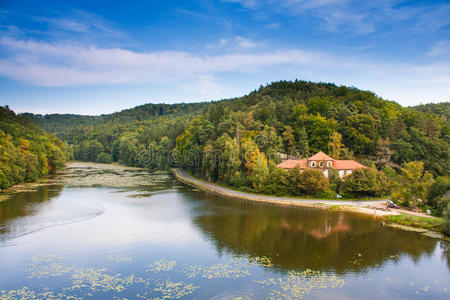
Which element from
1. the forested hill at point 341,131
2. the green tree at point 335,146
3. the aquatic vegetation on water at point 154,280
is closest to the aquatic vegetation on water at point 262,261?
the aquatic vegetation on water at point 154,280

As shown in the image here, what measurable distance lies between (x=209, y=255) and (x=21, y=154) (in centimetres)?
4782

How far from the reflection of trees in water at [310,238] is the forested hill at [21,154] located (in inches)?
1340

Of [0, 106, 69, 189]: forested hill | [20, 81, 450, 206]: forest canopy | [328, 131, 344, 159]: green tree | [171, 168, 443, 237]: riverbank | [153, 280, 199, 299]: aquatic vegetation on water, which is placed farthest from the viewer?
[328, 131, 344, 159]: green tree

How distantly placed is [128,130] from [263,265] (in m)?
134

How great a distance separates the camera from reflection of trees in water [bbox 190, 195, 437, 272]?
78.4 feet

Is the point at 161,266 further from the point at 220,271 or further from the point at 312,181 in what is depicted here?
the point at 312,181

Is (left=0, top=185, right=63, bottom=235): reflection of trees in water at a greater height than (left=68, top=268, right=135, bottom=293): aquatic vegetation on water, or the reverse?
(left=0, top=185, right=63, bottom=235): reflection of trees in water

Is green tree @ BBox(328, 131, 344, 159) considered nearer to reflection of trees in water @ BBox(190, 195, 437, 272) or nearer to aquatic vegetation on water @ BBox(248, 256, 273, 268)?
A: reflection of trees in water @ BBox(190, 195, 437, 272)

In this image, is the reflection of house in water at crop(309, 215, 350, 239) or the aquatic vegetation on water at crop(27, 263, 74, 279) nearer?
the aquatic vegetation on water at crop(27, 263, 74, 279)

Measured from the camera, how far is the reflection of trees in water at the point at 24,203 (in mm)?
32819

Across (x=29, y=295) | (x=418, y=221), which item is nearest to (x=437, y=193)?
(x=418, y=221)

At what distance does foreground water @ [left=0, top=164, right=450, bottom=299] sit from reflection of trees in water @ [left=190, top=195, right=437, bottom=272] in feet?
0.33

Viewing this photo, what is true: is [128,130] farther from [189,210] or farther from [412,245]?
[412,245]

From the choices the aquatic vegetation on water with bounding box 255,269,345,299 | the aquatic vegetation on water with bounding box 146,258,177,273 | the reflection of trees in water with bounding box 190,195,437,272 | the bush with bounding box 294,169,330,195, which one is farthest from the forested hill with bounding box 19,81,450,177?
the aquatic vegetation on water with bounding box 255,269,345,299
